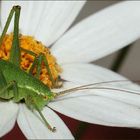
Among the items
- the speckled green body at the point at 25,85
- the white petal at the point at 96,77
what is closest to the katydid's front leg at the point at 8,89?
the speckled green body at the point at 25,85

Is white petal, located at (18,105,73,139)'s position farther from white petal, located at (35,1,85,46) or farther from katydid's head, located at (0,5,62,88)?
white petal, located at (35,1,85,46)

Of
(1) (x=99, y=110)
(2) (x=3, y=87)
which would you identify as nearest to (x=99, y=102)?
(1) (x=99, y=110)

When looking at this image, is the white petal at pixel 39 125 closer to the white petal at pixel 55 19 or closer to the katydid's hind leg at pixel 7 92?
the katydid's hind leg at pixel 7 92

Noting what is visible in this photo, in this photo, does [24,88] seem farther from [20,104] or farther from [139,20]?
[139,20]

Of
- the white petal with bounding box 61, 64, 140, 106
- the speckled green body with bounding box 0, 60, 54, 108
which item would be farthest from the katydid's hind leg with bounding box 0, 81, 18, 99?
the white petal with bounding box 61, 64, 140, 106

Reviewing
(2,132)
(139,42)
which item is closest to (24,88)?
(2,132)

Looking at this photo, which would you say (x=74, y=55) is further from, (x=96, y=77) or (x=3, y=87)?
(x=3, y=87)
